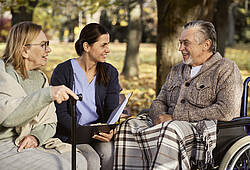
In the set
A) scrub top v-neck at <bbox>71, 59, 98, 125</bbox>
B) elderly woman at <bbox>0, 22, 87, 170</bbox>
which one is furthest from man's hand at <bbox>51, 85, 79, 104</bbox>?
scrub top v-neck at <bbox>71, 59, 98, 125</bbox>

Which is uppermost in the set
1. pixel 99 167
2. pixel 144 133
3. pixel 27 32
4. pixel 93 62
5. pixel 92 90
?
pixel 27 32

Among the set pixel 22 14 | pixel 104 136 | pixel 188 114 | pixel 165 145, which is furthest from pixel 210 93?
pixel 22 14

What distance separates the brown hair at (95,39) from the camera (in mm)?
3818

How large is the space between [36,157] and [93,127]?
0.63 m

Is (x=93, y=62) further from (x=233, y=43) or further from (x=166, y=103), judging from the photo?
(x=233, y=43)

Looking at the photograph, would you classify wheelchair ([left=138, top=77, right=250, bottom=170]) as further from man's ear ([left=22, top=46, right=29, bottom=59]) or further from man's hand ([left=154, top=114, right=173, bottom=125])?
man's ear ([left=22, top=46, right=29, bottom=59])

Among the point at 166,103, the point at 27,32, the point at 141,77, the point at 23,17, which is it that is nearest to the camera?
the point at 27,32

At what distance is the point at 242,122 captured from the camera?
11.4 ft

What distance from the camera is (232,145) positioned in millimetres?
3465

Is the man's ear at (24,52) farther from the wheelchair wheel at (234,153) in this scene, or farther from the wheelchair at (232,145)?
the wheelchair wheel at (234,153)

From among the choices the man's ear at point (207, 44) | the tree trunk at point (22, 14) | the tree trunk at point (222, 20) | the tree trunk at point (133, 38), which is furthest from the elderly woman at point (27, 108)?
the tree trunk at point (133, 38)

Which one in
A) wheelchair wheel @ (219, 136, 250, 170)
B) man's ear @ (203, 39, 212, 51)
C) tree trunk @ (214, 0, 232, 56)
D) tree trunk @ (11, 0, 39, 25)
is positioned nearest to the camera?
wheelchair wheel @ (219, 136, 250, 170)

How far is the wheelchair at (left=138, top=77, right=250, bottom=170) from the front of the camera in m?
3.42

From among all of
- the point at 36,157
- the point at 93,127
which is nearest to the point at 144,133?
the point at 93,127
